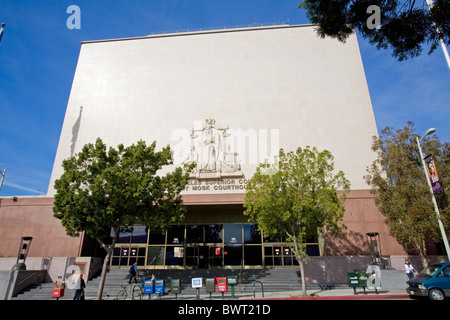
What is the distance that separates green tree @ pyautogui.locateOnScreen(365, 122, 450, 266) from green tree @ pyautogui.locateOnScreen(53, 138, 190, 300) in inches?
648

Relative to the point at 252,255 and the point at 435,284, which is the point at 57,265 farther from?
the point at 435,284

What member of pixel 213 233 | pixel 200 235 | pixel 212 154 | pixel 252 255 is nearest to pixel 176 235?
pixel 200 235

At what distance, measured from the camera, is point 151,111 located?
32.2 meters

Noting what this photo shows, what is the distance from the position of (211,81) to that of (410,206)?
23.2m

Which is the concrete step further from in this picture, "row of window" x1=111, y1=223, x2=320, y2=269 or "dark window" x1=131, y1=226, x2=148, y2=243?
"dark window" x1=131, y1=226, x2=148, y2=243

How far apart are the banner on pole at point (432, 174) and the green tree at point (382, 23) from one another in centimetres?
1098

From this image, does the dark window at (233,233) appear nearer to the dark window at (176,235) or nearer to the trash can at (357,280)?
the dark window at (176,235)

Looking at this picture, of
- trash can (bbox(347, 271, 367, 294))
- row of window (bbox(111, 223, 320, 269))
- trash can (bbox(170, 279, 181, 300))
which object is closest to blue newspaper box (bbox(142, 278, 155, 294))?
trash can (bbox(170, 279, 181, 300))

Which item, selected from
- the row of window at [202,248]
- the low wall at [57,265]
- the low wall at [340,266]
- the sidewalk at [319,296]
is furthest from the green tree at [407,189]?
the low wall at [57,265]

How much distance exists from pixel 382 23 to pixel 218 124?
22047 mm

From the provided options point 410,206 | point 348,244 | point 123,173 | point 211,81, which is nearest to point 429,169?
point 410,206

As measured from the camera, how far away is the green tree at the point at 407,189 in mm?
19906

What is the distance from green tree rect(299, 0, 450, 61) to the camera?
8.91 metres

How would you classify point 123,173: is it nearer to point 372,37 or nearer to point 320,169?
point 320,169
